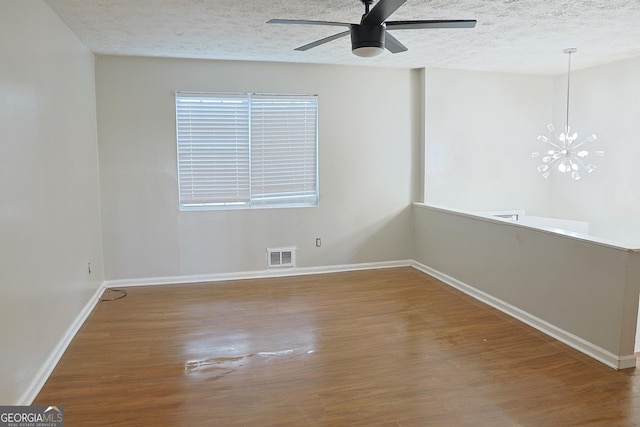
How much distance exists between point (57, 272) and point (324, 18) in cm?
278

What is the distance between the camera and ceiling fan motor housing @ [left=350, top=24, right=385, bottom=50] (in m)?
2.68

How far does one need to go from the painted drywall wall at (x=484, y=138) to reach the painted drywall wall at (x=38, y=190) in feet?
12.8

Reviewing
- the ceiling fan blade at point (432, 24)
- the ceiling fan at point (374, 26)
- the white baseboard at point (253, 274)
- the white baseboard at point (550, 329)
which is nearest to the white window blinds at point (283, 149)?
the white baseboard at point (253, 274)

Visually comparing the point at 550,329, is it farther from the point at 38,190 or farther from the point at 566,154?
the point at 38,190

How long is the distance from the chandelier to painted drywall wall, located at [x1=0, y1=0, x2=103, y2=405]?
5.01 meters

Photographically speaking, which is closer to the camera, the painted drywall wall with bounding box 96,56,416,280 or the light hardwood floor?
the light hardwood floor

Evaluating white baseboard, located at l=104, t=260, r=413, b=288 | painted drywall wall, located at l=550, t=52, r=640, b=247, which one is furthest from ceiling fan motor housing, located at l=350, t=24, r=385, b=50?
painted drywall wall, located at l=550, t=52, r=640, b=247

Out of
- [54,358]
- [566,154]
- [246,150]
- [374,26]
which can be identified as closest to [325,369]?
[54,358]

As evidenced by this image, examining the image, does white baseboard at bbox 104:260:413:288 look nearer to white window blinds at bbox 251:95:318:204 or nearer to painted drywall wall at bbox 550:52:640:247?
white window blinds at bbox 251:95:318:204

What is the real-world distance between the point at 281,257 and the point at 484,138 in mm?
3081

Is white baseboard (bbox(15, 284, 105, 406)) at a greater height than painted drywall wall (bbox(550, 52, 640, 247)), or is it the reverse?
painted drywall wall (bbox(550, 52, 640, 247))

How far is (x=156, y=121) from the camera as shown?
4723 millimetres

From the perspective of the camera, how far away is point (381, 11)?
97.3 inches

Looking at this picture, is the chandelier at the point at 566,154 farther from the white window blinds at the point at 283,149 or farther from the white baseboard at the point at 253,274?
the white window blinds at the point at 283,149
